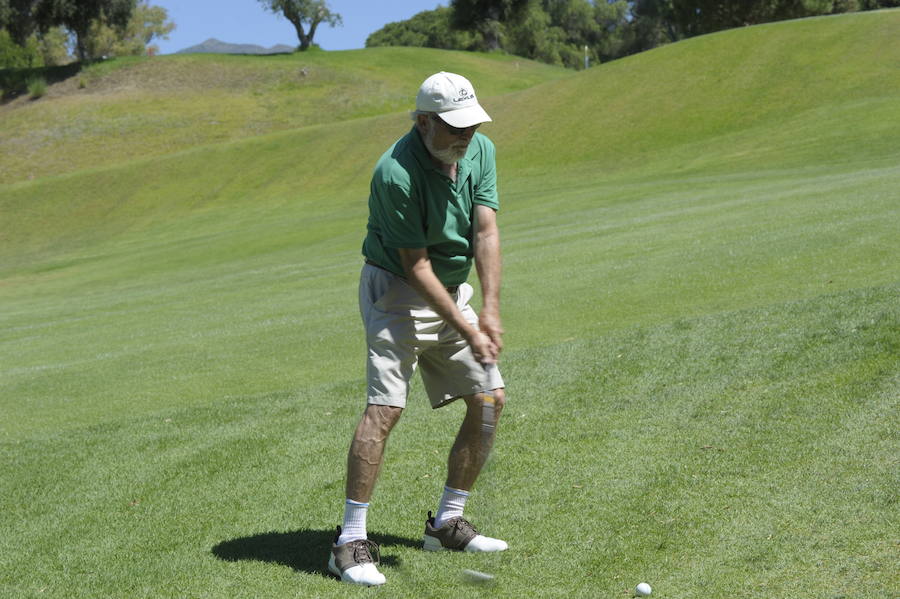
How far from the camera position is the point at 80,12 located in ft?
233

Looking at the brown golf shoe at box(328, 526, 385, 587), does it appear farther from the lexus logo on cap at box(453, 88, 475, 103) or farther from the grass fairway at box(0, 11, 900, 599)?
the lexus logo on cap at box(453, 88, 475, 103)

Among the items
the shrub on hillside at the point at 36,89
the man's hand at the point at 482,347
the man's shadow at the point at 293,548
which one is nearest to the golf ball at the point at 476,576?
the man's shadow at the point at 293,548

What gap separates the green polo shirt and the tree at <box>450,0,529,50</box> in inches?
3455

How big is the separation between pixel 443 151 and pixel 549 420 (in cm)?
329

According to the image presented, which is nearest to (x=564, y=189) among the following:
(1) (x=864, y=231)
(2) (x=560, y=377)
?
(1) (x=864, y=231)

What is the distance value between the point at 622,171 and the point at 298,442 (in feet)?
100

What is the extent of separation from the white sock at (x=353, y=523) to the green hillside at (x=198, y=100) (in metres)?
52.9

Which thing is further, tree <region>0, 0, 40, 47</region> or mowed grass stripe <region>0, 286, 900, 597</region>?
tree <region>0, 0, 40, 47</region>

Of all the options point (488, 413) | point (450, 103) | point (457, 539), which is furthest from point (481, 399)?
point (450, 103)

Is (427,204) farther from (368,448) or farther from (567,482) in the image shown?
(567,482)

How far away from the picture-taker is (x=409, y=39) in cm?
13338

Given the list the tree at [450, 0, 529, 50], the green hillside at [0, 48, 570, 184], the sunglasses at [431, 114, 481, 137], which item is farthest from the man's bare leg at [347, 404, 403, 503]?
the tree at [450, 0, 529, 50]

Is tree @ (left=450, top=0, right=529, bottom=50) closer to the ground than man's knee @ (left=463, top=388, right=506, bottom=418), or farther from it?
farther from it

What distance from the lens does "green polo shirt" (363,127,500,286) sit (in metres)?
4.86
